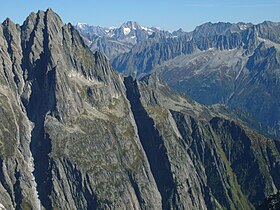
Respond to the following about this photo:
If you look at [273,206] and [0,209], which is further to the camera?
[0,209]

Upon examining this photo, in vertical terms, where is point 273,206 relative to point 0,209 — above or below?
below
